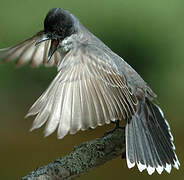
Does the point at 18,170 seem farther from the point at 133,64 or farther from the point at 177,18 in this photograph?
the point at 177,18

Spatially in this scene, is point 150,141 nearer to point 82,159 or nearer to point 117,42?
point 82,159

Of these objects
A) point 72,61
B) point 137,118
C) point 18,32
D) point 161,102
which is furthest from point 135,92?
point 18,32

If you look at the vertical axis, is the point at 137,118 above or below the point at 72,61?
below

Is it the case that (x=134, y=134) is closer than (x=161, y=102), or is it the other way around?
(x=134, y=134)

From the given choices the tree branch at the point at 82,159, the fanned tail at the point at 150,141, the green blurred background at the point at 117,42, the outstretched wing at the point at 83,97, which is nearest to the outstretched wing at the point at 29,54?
the outstretched wing at the point at 83,97

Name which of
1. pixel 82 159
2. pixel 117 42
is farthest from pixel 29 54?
pixel 117 42

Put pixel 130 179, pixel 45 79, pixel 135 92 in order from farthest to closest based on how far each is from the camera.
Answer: pixel 45 79 < pixel 130 179 < pixel 135 92

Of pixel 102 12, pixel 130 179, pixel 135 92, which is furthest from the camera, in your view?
pixel 102 12
